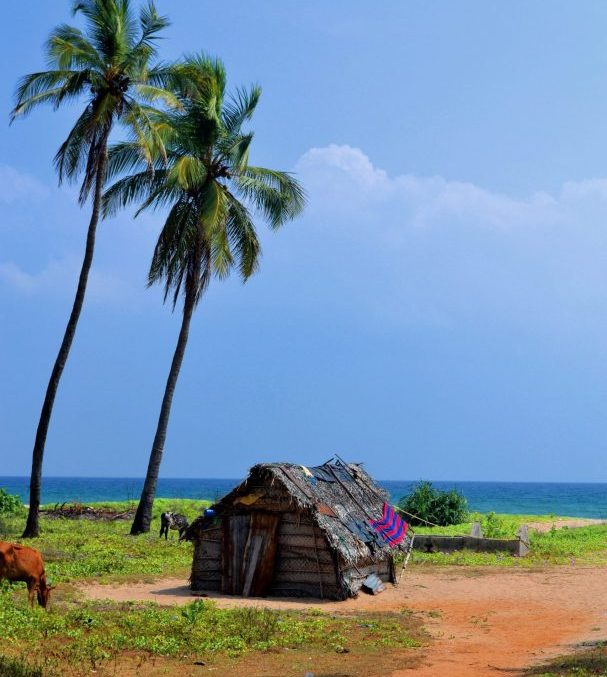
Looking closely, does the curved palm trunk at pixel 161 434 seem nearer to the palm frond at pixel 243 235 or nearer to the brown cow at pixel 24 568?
the palm frond at pixel 243 235

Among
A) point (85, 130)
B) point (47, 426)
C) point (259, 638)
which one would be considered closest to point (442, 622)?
point (259, 638)

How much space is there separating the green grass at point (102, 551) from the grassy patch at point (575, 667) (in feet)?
35.0

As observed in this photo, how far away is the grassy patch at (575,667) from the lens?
10.8 meters

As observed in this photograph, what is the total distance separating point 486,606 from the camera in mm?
18141

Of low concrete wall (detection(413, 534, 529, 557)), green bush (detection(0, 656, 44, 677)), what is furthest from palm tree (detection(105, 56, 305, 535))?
green bush (detection(0, 656, 44, 677))

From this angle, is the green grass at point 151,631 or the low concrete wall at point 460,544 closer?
the green grass at point 151,631

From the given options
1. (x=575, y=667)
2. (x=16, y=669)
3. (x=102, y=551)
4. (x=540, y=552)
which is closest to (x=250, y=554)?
(x=102, y=551)

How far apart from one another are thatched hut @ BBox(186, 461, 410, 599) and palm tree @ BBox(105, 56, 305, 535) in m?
10.3

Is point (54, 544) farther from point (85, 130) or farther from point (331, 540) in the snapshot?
point (85, 130)

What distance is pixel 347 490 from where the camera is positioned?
21.8 m

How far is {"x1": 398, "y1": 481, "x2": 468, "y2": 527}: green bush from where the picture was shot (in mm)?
35562

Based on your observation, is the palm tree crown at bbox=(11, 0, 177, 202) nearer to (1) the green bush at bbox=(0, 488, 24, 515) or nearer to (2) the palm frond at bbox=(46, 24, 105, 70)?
(2) the palm frond at bbox=(46, 24, 105, 70)

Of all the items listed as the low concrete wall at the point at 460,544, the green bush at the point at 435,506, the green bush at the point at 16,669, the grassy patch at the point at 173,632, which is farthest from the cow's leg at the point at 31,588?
the green bush at the point at 435,506

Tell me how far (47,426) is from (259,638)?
14890mm
